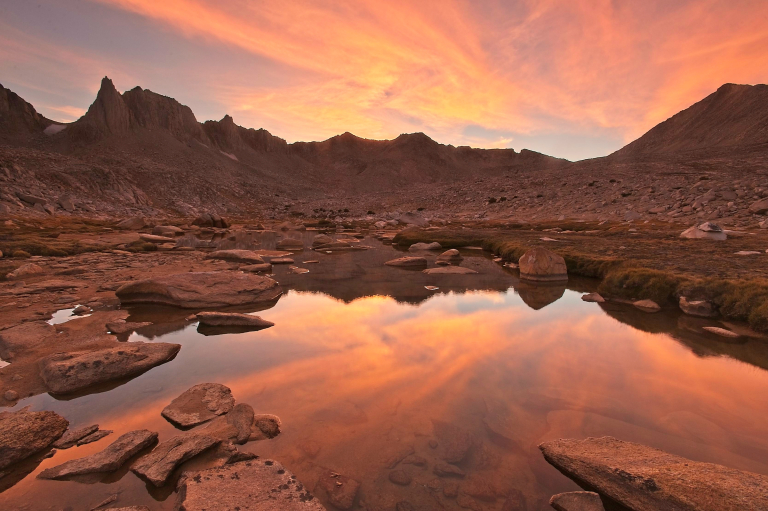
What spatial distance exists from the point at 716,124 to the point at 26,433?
160 m

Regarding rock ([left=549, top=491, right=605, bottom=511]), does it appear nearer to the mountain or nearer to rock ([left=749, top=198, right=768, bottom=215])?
rock ([left=749, top=198, right=768, bottom=215])

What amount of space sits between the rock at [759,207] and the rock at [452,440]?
138 ft

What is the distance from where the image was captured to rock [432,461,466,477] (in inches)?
202

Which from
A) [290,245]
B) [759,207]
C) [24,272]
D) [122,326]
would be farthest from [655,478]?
[759,207]

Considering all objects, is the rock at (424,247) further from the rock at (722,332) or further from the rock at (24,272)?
the rock at (24,272)

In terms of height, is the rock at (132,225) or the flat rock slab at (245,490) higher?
the flat rock slab at (245,490)

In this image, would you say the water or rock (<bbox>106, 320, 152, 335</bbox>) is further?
rock (<bbox>106, 320, 152, 335</bbox>)

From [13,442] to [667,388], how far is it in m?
11.2

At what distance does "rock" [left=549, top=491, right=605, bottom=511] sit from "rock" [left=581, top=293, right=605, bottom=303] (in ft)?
37.9

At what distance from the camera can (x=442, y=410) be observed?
6.78 metres

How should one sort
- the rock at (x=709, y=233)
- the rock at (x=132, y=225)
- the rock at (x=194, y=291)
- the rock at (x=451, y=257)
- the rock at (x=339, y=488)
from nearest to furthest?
the rock at (x=339, y=488) → the rock at (x=194, y=291) → the rock at (x=709, y=233) → the rock at (x=451, y=257) → the rock at (x=132, y=225)

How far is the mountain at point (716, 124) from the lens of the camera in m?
99.9

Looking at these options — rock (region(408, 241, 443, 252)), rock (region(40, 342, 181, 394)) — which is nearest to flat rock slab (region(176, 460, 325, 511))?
rock (region(40, 342, 181, 394))

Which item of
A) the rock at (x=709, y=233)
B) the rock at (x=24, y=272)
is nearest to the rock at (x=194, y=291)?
the rock at (x=24, y=272)
